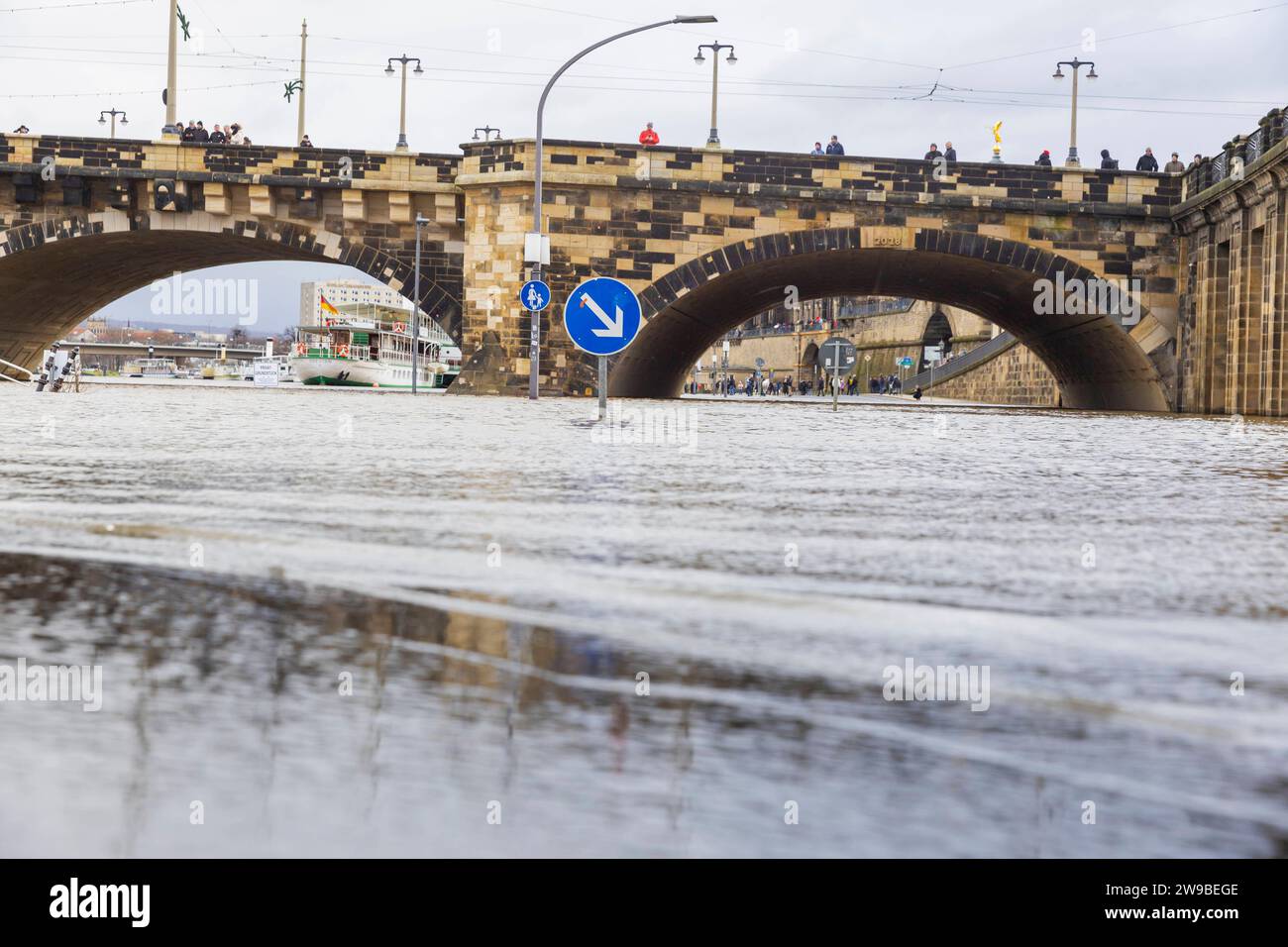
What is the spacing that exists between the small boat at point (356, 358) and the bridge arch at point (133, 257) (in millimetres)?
17645

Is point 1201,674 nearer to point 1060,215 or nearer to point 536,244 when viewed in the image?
point 536,244

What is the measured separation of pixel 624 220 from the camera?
105 feet

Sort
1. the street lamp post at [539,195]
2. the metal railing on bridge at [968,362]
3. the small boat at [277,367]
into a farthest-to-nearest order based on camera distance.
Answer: the small boat at [277,367] → the metal railing on bridge at [968,362] → the street lamp post at [539,195]

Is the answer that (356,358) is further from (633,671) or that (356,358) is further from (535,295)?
(633,671)

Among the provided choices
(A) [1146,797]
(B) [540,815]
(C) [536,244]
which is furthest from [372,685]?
(C) [536,244]

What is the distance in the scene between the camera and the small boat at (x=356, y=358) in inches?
2403

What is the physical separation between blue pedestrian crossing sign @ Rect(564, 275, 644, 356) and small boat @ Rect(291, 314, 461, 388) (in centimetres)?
4505

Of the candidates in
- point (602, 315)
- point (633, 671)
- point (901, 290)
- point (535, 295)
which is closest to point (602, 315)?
point (602, 315)

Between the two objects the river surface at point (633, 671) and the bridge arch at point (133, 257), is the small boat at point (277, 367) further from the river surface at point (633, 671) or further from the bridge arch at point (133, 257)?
the river surface at point (633, 671)

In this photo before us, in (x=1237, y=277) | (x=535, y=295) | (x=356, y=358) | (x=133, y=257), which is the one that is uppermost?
(x=133, y=257)

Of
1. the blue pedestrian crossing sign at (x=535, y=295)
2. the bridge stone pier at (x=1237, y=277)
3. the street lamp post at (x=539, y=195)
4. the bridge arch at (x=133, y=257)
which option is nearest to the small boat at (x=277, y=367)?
the bridge arch at (x=133, y=257)

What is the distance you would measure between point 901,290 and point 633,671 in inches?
1556

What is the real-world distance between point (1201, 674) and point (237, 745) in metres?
1.95

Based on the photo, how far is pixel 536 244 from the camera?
77.6ft
